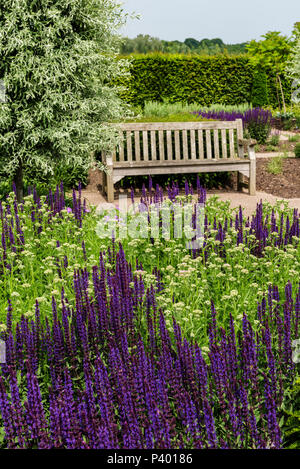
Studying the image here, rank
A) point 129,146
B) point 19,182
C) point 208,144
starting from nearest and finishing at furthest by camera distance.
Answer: point 19,182
point 129,146
point 208,144

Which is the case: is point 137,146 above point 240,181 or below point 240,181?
above

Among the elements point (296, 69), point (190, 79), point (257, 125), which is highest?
point (296, 69)

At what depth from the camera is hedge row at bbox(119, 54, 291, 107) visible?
18.1 metres

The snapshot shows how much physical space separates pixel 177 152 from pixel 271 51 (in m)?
13.2

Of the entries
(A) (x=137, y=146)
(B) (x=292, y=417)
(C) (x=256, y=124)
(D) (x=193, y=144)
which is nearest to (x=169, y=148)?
(D) (x=193, y=144)

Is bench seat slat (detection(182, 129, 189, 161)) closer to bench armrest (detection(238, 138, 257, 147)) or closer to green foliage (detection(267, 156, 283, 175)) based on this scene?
bench armrest (detection(238, 138, 257, 147))

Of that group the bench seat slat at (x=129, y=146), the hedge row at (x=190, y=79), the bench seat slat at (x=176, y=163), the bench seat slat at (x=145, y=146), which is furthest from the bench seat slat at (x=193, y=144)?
the hedge row at (x=190, y=79)

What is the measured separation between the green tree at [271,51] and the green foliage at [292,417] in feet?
60.9

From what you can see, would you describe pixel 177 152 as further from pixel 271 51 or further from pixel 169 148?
pixel 271 51

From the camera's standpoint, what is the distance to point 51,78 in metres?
6.55

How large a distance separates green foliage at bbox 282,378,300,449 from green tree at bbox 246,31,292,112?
18.6m

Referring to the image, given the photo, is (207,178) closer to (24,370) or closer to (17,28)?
(17,28)

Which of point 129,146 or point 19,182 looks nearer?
point 19,182

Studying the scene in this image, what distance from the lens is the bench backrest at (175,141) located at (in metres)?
9.16
